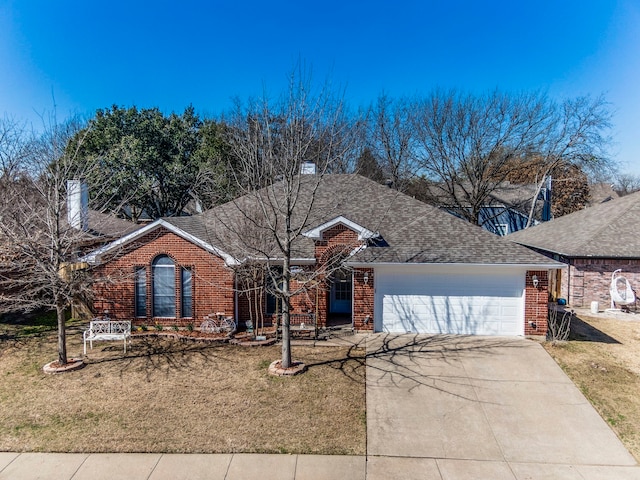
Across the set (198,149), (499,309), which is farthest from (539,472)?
(198,149)

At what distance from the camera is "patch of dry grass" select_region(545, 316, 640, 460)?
7629mm

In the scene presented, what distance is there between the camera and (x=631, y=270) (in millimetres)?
17062

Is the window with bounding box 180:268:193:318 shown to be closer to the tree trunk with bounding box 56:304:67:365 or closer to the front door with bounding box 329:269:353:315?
the tree trunk with bounding box 56:304:67:365

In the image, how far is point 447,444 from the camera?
6.78 meters

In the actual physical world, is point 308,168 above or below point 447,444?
above

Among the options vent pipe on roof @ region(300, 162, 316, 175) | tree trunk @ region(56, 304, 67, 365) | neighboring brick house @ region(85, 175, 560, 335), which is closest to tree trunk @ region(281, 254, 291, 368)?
neighboring brick house @ region(85, 175, 560, 335)

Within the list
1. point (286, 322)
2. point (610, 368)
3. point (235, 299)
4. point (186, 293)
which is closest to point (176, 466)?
point (286, 322)

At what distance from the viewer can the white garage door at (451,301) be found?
12648mm

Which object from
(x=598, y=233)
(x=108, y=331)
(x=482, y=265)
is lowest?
(x=108, y=331)

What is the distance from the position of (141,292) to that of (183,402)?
589 centimetres

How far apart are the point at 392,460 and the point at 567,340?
352 inches

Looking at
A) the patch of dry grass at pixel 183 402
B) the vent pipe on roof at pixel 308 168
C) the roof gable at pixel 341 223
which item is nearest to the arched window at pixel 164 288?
the patch of dry grass at pixel 183 402

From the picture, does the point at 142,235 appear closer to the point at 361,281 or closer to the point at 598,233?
the point at 361,281

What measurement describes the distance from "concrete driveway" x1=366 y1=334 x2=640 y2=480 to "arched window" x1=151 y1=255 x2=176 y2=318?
663 cm
